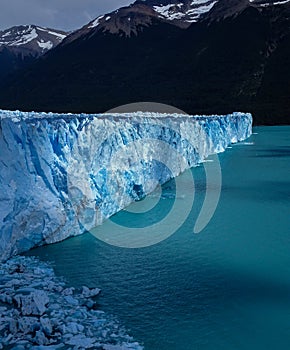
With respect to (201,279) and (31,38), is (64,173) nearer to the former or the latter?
(201,279)

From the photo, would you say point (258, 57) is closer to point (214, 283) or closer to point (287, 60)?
point (287, 60)

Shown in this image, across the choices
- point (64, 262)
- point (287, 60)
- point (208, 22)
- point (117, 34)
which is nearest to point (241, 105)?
point (287, 60)

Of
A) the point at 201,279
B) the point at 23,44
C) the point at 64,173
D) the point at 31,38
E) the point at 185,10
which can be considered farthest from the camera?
the point at 31,38

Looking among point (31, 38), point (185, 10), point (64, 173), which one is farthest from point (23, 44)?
point (64, 173)

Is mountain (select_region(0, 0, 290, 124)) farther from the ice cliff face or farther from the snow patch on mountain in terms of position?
the ice cliff face

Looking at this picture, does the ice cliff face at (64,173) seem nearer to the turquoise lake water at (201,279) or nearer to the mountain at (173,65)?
the turquoise lake water at (201,279)

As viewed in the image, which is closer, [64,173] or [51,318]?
[51,318]

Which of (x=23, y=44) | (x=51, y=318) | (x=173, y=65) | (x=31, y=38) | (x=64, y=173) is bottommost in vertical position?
(x=51, y=318)
